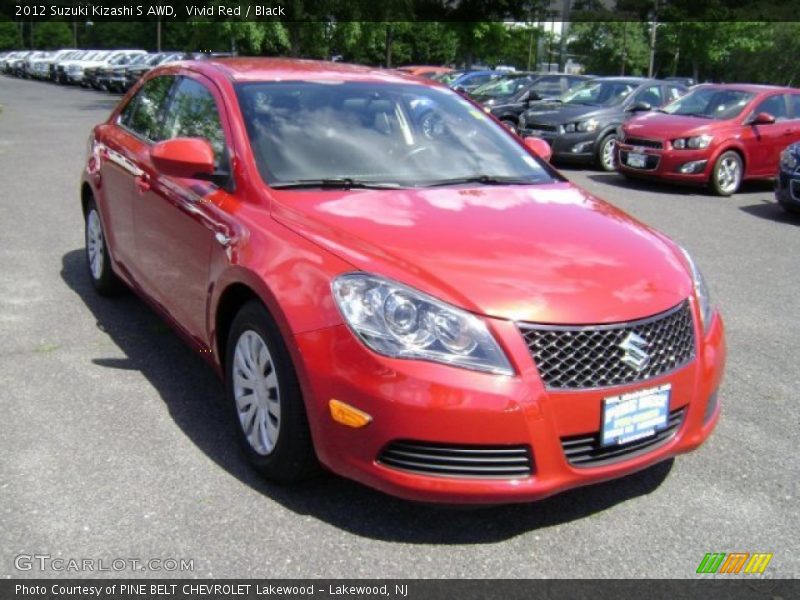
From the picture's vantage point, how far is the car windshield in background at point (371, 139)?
3746 millimetres

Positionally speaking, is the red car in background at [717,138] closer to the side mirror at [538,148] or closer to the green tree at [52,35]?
the side mirror at [538,148]

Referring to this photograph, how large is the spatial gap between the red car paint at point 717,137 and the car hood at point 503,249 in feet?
28.1

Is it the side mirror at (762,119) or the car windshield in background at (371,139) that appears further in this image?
the side mirror at (762,119)

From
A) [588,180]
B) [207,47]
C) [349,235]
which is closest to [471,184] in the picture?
[349,235]

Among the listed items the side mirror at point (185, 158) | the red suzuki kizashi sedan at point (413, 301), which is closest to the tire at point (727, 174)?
the red suzuki kizashi sedan at point (413, 301)

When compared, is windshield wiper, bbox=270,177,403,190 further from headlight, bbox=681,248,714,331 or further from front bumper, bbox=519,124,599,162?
front bumper, bbox=519,124,599,162

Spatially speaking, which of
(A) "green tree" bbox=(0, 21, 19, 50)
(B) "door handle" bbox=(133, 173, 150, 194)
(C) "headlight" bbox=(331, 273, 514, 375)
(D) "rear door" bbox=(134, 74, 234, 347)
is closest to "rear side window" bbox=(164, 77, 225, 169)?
(D) "rear door" bbox=(134, 74, 234, 347)

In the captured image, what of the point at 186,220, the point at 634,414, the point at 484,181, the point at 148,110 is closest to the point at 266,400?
the point at 186,220

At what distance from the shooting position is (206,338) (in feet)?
12.4

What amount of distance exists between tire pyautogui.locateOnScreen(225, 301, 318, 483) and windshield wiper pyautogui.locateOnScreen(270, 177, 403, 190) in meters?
0.59

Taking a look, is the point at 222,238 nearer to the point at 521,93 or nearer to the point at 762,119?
the point at 762,119

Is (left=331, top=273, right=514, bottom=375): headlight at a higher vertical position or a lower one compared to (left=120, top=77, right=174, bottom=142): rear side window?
lower

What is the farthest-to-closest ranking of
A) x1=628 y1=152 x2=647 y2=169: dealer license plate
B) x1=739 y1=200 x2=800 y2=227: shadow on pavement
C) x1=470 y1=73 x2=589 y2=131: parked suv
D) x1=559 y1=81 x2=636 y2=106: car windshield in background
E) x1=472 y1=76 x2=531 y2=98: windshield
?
x1=472 y1=76 x2=531 y2=98: windshield
x1=470 y1=73 x2=589 y2=131: parked suv
x1=559 y1=81 x2=636 y2=106: car windshield in background
x1=628 y1=152 x2=647 y2=169: dealer license plate
x1=739 y1=200 x2=800 y2=227: shadow on pavement

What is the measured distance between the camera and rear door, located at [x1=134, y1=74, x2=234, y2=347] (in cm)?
372
